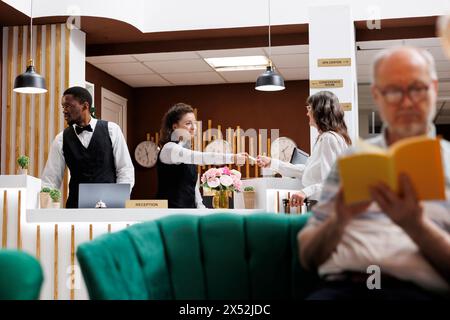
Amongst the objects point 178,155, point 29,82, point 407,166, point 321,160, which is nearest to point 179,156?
point 178,155

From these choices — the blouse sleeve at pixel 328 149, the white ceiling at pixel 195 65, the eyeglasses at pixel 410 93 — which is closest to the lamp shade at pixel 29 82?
the white ceiling at pixel 195 65

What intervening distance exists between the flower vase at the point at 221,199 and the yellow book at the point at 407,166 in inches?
113

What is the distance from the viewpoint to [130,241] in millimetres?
1749

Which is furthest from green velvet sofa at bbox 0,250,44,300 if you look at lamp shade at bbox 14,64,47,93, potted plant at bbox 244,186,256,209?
lamp shade at bbox 14,64,47,93

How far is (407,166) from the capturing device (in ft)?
4.26

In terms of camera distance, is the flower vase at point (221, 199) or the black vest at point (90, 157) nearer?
the flower vase at point (221, 199)

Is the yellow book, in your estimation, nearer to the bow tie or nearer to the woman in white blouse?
the woman in white blouse

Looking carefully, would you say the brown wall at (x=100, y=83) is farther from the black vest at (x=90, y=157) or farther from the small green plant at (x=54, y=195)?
the small green plant at (x=54, y=195)

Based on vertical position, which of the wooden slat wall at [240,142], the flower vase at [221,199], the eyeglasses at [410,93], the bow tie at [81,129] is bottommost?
the flower vase at [221,199]

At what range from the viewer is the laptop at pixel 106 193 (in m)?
3.87

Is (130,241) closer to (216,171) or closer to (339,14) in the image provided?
(216,171)

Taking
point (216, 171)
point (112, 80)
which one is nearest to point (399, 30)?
point (216, 171)

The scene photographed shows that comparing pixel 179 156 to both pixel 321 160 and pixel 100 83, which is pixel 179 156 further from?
pixel 100 83
